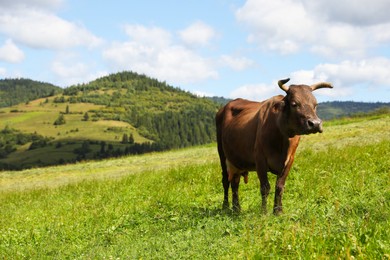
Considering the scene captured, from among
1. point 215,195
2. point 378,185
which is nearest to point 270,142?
point 378,185

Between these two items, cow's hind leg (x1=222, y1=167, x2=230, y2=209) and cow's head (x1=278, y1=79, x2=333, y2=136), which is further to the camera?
cow's hind leg (x1=222, y1=167, x2=230, y2=209)

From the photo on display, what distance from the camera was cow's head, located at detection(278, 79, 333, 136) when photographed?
7.46 metres

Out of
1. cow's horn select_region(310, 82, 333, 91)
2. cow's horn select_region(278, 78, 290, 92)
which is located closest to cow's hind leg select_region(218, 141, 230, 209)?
cow's horn select_region(278, 78, 290, 92)

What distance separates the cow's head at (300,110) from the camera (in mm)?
7461

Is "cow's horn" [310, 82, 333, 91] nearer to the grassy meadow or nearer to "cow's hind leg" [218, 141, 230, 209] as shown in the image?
the grassy meadow

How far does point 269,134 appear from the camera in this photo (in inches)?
348

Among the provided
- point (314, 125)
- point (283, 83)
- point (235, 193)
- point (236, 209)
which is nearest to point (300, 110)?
point (314, 125)

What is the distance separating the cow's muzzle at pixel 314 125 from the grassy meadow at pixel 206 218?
1402mm

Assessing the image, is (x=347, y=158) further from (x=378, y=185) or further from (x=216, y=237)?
(x=216, y=237)

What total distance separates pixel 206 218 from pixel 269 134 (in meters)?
2.24

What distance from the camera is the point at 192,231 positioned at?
8.07m

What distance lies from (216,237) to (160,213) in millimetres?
4037

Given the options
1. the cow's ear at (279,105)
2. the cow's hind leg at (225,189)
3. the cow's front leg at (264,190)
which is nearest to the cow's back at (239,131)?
the cow's hind leg at (225,189)

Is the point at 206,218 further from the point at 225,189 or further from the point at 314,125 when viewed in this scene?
the point at 314,125
